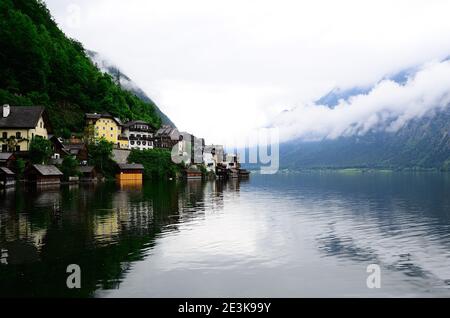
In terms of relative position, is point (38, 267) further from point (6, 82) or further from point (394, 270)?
point (6, 82)

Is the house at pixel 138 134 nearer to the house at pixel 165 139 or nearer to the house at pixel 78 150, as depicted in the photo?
the house at pixel 165 139

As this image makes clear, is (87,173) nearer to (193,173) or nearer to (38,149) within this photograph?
(38,149)

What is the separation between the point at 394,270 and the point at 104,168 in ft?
355

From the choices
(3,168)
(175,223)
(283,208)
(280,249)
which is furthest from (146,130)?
(280,249)

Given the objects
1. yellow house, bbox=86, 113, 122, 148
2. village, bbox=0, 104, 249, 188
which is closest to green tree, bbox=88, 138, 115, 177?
village, bbox=0, 104, 249, 188

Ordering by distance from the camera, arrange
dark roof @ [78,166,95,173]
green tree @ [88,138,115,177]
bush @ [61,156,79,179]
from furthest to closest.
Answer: green tree @ [88,138,115,177] < dark roof @ [78,166,95,173] < bush @ [61,156,79,179]

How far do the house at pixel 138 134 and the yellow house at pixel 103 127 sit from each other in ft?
14.8

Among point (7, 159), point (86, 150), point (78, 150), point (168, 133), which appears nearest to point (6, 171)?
point (7, 159)

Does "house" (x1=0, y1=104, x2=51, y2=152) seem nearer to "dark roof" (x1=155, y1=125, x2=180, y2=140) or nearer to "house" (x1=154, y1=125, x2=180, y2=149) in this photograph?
"house" (x1=154, y1=125, x2=180, y2=149)

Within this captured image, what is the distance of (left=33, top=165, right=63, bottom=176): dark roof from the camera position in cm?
8662

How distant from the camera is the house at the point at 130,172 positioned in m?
123

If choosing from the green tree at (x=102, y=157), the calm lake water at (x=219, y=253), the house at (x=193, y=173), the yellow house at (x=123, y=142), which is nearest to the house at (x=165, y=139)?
the yellow house at (x=123, y=142)

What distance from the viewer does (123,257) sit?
2411 cm

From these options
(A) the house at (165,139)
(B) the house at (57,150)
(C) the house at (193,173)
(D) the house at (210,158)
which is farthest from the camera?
(D) the house at (210,158)
